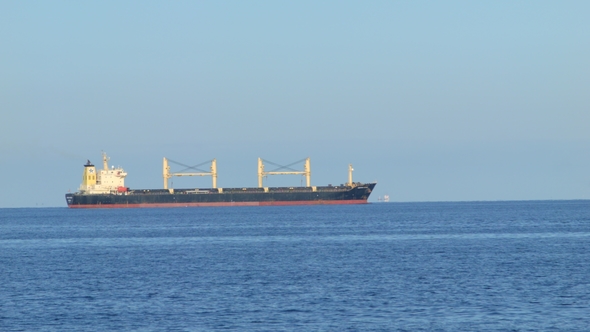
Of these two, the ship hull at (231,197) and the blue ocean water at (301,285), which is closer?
the blue ocean water at (301,285)

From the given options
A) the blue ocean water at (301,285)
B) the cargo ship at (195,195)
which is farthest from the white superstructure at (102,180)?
the blue ocean water at (301,285)

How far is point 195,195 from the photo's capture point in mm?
126875

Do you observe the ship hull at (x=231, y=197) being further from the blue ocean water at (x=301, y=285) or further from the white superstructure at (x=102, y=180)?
the blue ocean water at (x=301, y=285)

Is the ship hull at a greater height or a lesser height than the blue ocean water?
greater

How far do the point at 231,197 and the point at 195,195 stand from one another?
5543mm

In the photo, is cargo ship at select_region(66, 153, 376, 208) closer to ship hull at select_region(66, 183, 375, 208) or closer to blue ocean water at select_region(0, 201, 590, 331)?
ship hull at select_region(66, 183, 375, 208)

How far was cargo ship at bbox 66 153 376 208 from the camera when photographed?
4904 inches

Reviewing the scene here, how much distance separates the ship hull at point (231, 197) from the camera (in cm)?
12444

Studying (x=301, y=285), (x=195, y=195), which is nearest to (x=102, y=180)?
(x=195, y=195)

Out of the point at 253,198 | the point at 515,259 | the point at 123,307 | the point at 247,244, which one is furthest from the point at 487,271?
the point at 253,198

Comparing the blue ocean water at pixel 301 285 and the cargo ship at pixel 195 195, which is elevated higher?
the cargo ship at pixel 195 195

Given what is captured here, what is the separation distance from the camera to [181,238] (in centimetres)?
5697

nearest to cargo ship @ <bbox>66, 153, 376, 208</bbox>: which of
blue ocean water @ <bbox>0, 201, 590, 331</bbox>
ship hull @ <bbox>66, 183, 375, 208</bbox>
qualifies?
ship hull @ <bbox>66, 183, 375, 208</bbox>

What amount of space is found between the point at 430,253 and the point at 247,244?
12.7 metres
